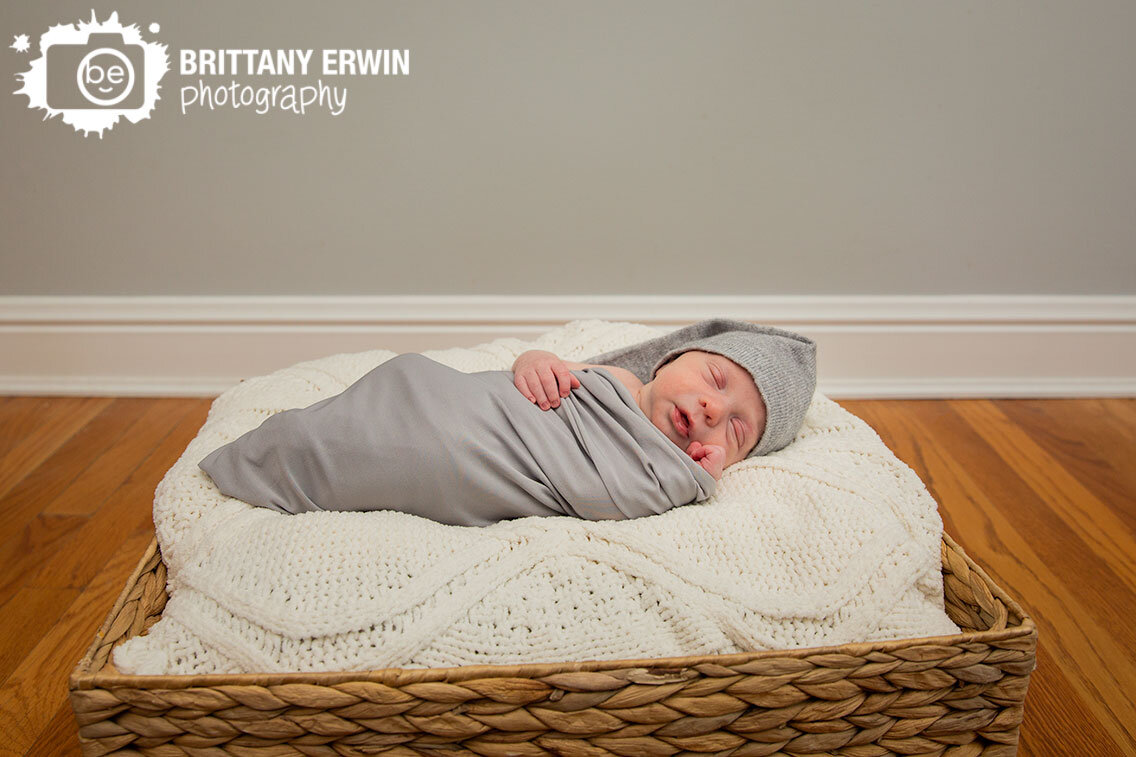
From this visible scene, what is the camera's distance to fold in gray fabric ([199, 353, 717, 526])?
1083 mm

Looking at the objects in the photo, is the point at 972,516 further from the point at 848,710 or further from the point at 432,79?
the point at 432,79

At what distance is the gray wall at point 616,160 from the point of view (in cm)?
181

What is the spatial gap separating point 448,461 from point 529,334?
3.14 ft

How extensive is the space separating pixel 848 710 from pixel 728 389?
1.59 ft

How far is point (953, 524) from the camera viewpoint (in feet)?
5.08

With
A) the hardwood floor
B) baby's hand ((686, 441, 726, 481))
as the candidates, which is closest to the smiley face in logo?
the hardwood floor

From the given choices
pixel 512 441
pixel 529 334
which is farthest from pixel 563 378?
pixel 529 334

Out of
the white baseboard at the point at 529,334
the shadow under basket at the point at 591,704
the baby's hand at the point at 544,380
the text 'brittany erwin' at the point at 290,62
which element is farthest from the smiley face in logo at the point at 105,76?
the shadow under basket at the point at 591,704

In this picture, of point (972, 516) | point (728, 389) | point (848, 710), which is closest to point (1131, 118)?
point (972, 516)

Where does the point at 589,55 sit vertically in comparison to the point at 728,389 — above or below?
above

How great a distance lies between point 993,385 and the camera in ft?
6.93

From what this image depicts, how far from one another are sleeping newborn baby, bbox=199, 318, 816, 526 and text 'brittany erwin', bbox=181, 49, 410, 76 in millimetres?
910

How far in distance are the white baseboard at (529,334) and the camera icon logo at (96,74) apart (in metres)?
0.42

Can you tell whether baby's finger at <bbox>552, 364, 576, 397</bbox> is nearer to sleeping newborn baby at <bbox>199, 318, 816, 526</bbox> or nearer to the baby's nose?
sleeping newborn baby at <bbox>199, 318, 816, 526</bbox>
